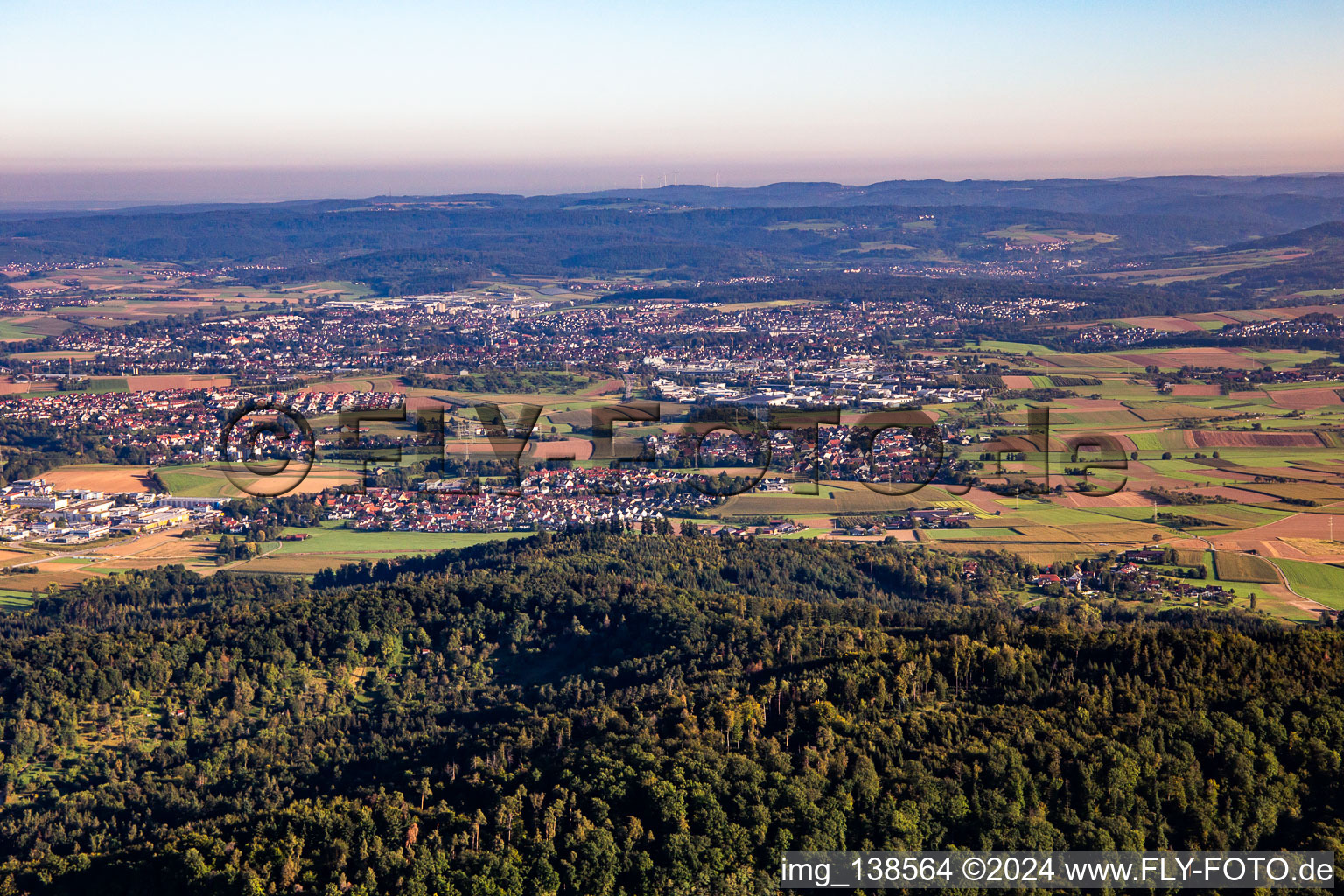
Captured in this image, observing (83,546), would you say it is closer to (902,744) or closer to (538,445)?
(538,445)

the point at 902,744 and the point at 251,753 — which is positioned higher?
the point at 902,744

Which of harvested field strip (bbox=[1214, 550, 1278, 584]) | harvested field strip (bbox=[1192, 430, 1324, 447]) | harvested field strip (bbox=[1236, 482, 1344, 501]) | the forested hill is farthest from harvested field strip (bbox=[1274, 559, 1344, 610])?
harvested field strip (bbox=[1192, 430, 1324, 447])

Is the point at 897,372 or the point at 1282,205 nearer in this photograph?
the point at 897,372

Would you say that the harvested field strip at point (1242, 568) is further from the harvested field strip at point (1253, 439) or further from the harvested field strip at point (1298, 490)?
the harvested field strip at point (1253, 439)

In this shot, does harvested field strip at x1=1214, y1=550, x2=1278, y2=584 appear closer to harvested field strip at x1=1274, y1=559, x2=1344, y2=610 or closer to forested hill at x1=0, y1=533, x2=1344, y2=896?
harvested field strip at x1=1274, y1=559, x2=1344, y2=610

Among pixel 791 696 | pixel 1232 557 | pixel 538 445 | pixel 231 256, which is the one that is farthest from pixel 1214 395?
pixel 231 256

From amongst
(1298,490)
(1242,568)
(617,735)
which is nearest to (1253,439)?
(1298,490)

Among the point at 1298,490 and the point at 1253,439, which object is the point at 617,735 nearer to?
the point at 1298,490

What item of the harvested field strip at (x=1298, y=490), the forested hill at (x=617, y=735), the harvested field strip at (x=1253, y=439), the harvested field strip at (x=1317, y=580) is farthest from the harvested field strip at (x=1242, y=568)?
the harvested field strip at (x=1253, y=439)
